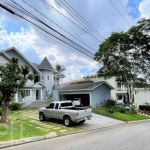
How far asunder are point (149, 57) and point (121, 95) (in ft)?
63.8

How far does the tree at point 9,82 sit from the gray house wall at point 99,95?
15.8 metres

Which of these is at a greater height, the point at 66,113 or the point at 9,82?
the point at 9,82

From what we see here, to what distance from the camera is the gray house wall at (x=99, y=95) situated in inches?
1112

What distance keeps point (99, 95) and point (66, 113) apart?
1585 cm

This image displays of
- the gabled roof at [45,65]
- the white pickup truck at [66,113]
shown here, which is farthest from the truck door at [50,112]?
the gabled roof at [45,65]

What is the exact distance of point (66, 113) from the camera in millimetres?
14359

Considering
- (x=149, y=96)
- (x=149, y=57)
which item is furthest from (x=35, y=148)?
(x=149, y=96)

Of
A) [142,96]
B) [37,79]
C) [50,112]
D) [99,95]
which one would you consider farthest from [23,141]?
[142,96]

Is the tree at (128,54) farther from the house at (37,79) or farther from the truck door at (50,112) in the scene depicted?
the truck door at (50,112)

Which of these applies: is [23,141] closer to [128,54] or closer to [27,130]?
[27,130]

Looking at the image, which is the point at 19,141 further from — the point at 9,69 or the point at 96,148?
the point at 9,69

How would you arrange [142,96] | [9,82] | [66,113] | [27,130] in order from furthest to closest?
[142,96], [66,113], [9,82], [27,130]

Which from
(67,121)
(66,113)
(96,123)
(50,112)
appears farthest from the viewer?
(96,123)

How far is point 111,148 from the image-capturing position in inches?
305
